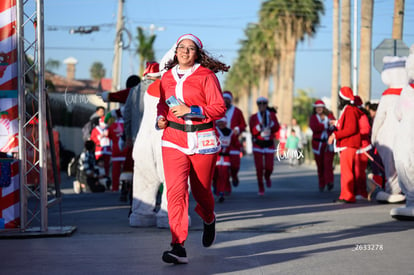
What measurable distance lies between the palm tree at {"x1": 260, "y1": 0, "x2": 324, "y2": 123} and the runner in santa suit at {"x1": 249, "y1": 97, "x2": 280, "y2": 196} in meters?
40.3

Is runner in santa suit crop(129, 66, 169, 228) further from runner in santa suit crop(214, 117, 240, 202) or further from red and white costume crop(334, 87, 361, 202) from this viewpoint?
red and white costume crop(334, 87, 361, 202)

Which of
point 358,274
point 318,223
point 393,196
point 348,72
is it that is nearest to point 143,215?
point 318,223

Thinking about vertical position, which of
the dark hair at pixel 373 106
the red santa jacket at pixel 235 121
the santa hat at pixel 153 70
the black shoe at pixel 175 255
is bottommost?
the black shoe at pixel 175 255

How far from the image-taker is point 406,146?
1043 cm

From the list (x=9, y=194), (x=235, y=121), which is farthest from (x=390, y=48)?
(x=9, y=194)

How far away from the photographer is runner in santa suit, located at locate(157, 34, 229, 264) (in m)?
6.98

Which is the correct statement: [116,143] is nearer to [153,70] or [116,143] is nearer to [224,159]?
[224,159]

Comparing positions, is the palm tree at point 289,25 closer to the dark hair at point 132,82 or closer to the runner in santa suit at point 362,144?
the runner in santa suit at point 362,144

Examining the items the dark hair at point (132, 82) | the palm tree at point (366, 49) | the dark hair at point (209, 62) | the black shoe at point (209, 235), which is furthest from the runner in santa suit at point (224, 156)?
the palm tree at point (366, 49)

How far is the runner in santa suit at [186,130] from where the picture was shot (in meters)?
6.98

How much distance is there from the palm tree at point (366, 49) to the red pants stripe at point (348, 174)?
16.6 meters

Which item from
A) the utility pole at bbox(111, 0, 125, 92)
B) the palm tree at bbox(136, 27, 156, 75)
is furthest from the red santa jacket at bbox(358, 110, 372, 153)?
the palm tree at bbox(136, 27, 156, 75)

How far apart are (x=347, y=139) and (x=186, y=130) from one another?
7037 millimetres

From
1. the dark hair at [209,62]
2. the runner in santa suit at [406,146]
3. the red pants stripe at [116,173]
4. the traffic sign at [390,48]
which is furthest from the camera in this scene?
the traffic sign at [390,48]
